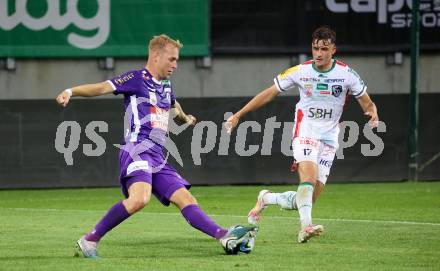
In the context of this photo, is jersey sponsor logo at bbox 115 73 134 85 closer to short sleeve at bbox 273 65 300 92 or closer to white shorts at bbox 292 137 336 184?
short sleeve at bbox 273 65 300 92

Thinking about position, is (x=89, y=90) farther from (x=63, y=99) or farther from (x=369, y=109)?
(x=369, y=109)

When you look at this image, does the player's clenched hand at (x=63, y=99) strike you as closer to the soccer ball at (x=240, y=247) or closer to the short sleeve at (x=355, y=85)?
the soccer ball at (x=240, y=247)

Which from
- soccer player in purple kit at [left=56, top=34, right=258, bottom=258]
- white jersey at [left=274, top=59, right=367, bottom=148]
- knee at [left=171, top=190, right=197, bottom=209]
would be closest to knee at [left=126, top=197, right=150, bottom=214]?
soccer player in purple kit at [left=56, top=34, right=258, bottom=258]

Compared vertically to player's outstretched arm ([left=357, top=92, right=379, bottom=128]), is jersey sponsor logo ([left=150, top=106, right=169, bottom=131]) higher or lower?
higher

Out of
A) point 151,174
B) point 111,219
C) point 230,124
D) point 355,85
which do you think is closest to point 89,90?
point 151,174

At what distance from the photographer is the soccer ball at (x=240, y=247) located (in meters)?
10.3

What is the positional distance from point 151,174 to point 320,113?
2.40 m

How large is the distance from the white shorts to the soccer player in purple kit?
180cm

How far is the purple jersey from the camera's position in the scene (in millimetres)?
10500

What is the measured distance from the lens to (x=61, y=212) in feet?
53.6

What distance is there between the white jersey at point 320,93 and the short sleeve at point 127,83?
2162 mm

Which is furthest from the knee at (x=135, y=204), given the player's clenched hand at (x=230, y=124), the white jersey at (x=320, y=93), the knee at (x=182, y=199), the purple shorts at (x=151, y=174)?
the white jersey at (x=320, y=93)

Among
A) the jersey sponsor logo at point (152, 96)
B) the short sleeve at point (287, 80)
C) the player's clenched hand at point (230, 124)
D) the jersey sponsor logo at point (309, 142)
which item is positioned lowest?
the jersey sponsor logo at point (309, 142)

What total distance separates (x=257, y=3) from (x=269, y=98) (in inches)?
446
